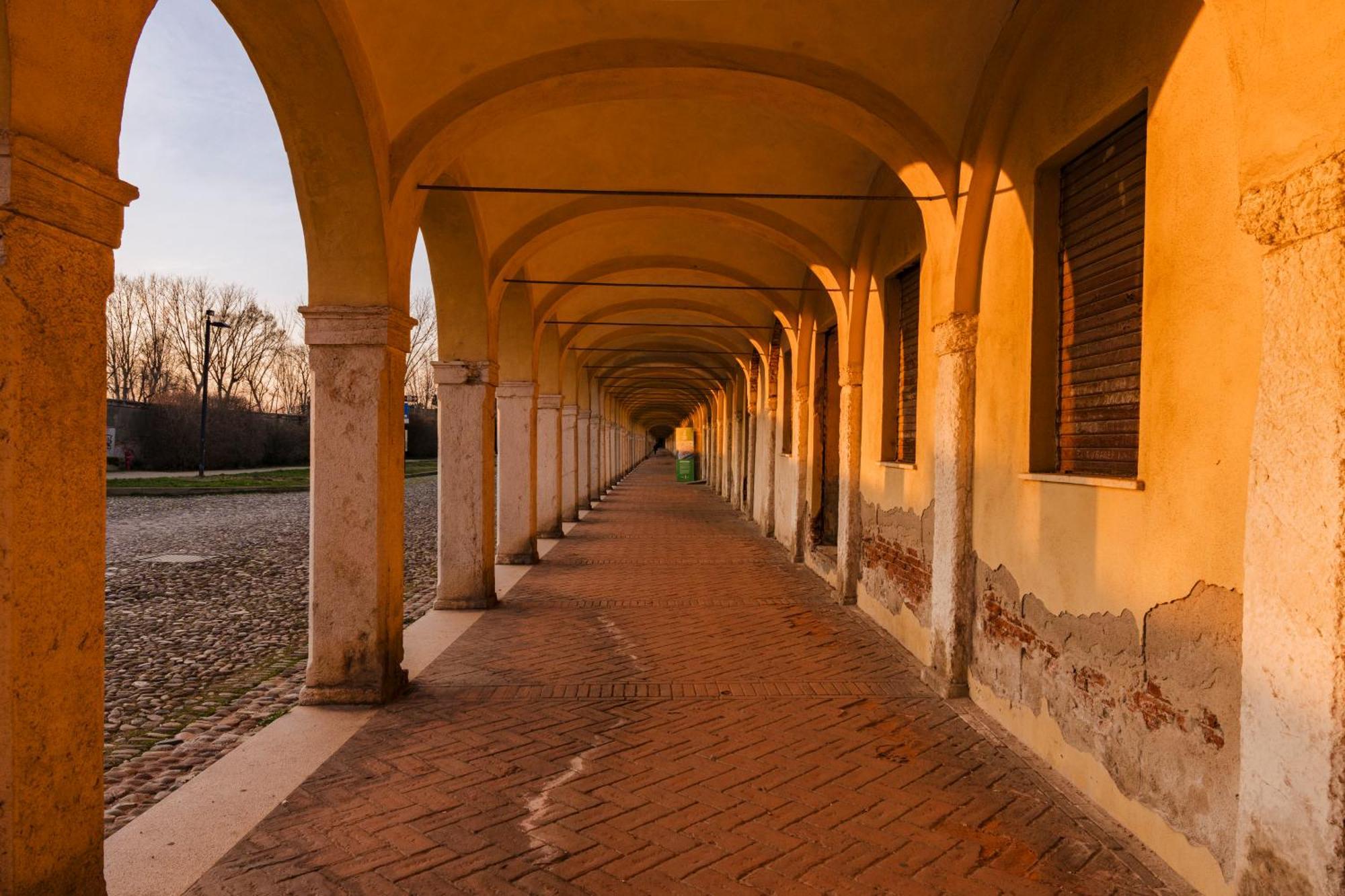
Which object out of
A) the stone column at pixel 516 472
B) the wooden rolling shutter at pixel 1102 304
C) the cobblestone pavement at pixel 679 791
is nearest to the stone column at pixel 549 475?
the stone column at pixel 516 472

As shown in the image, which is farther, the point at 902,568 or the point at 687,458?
the point at 687,458

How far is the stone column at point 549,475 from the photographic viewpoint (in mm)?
14594

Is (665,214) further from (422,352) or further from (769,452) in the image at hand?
(422,352)

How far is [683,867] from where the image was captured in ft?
10.7

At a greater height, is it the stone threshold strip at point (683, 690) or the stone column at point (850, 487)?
the stone column at point (850, 487)

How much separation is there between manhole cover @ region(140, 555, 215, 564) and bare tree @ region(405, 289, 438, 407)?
32936 mm

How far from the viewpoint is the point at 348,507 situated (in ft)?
17.2

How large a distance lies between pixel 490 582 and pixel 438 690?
9.37 ft

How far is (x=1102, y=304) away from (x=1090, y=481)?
0.94 meters

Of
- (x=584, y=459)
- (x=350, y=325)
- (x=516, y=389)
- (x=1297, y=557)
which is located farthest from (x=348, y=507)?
(x=584, y=459)

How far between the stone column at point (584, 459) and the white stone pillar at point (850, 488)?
11.5 meters

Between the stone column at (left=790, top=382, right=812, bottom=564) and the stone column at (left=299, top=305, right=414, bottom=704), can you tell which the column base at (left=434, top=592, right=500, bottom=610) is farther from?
the stone column at (left=790, top=382, right=812, bottom=564)

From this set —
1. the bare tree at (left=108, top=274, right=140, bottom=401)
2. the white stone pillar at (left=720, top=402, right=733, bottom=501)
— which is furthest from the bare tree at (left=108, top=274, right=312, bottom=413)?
the white stone pillar at (left=720, top=402, right=733, bottom=501)

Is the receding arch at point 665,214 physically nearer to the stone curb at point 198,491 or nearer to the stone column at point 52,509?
the stone column at point 52,509
